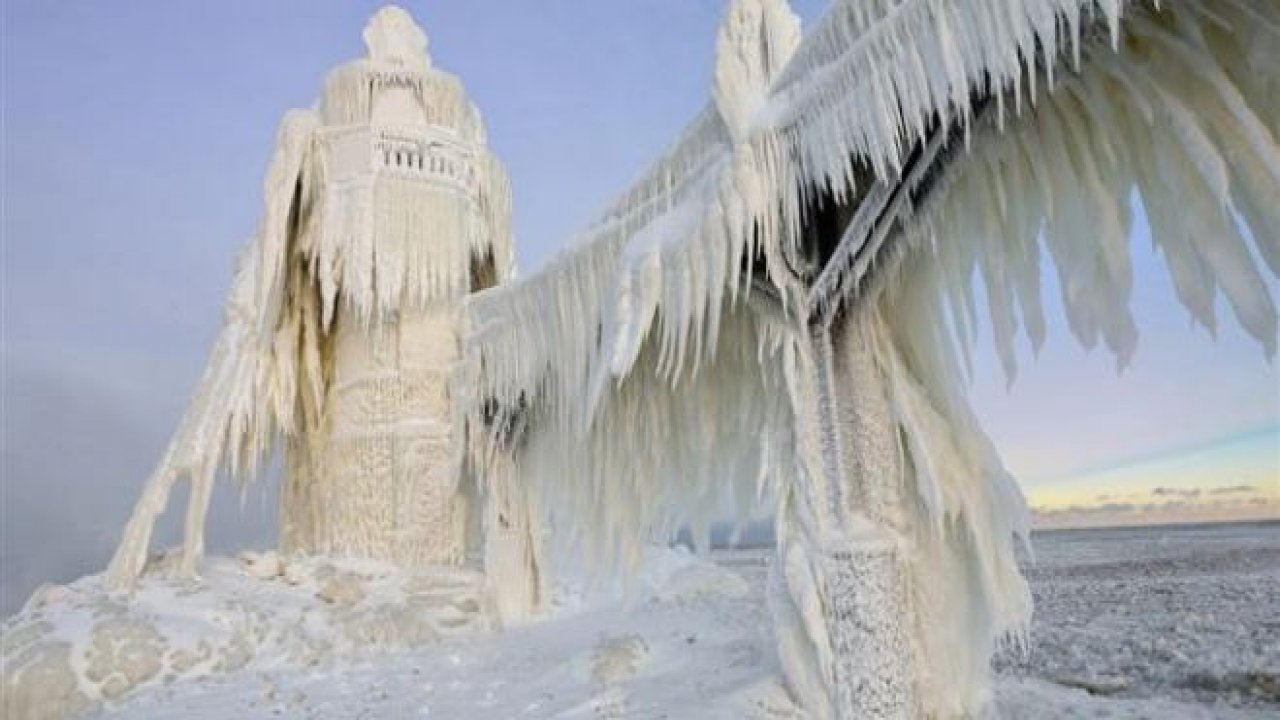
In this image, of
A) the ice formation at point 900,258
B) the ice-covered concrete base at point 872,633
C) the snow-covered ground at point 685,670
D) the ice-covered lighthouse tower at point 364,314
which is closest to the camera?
the ice formation at point 900,258

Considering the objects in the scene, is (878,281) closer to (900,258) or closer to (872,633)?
(900,258)

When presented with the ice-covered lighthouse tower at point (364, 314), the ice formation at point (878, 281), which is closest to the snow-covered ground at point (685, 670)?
the ice formation at point (878, 281)

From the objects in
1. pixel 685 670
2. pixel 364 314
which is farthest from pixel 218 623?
pixel 685 670

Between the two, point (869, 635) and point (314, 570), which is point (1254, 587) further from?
point (314, 570)

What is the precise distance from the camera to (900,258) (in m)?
3.53

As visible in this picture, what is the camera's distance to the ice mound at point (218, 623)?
6.11 metres

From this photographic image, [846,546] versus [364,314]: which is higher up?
[364,314]

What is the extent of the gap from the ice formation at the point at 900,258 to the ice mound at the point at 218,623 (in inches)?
160

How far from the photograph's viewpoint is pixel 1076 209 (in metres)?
2.91

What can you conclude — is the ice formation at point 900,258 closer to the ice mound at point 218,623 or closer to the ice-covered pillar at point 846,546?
the ice-covered pillar at point 846,546

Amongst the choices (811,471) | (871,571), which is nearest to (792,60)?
(811,471)

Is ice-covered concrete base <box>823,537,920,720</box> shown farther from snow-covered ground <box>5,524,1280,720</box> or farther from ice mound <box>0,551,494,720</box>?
ice mound <box>0,551,494,720</box>

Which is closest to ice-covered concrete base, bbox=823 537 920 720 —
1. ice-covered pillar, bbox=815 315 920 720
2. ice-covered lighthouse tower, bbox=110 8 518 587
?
ice-covered pillar, bbox=815 315 920 720

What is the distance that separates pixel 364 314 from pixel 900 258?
705 cm
